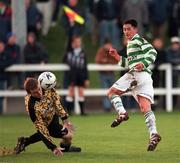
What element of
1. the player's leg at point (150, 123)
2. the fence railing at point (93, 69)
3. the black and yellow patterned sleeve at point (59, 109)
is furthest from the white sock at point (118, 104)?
the fence railing at point (93, 69)

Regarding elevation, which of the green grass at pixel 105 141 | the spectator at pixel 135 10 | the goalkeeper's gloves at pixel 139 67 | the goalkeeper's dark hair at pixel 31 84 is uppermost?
the spectator at pixel 135 10

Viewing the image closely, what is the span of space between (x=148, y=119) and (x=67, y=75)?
974 cm

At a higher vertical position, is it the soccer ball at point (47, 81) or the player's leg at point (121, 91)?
the soccer ball at point (47, 81)

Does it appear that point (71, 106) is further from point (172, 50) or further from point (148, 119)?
point (148, 119)

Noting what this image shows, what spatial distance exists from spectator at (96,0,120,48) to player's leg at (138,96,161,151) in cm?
1236

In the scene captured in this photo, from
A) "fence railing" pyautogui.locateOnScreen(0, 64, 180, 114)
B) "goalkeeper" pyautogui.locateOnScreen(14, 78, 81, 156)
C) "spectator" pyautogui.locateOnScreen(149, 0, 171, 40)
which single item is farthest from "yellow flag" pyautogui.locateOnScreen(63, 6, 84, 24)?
"goalkeeper" pyautogui.locateOnScreen(14, 78, 81, 156)

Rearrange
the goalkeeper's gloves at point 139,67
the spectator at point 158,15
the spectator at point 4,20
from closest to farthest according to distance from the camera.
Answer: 1. the goalkeeper's gloves at point 139,67
2. the spectator at point 4,20
3. the spectator at point 158,15

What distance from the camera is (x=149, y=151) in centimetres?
1522

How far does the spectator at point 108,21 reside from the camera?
28.0 metres

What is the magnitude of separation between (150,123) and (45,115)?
191cm

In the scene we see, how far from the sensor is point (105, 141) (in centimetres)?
1733

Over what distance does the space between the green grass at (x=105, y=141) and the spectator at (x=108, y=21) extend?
444 centimetres

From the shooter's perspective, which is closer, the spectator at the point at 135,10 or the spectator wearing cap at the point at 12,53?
the spectator wearing cap at the point at 12,53

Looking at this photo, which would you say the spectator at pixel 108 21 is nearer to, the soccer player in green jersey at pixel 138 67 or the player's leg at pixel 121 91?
the player's leg at pixel 121 91
